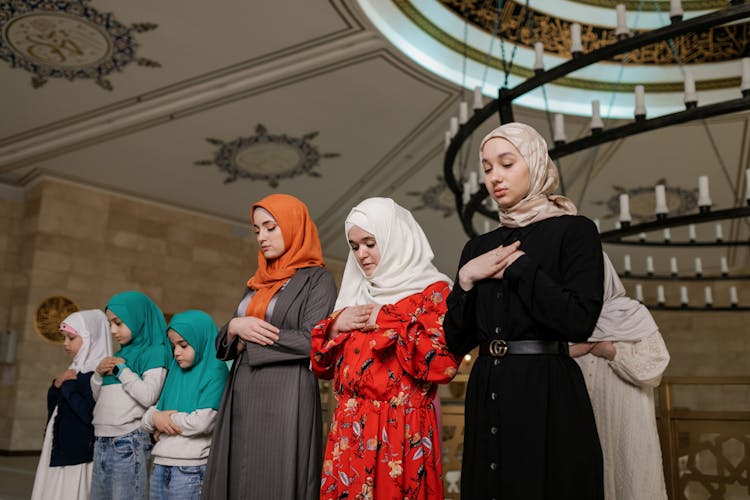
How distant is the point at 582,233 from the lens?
1619 millimetres

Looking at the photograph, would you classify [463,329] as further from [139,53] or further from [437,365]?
[139,53]

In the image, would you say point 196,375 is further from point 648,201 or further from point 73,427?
point 648,201

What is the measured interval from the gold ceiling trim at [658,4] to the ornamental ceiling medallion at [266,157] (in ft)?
12.3

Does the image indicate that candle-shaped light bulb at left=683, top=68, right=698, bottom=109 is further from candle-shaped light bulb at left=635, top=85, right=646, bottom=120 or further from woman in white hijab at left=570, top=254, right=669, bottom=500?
woman in white hijab at left=570, top=254, right=669, bottom=500

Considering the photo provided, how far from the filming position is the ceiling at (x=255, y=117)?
6188 mm

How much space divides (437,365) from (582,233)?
625 mm

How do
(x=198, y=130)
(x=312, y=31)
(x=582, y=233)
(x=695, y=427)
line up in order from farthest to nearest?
(x=198, y=130) → (x=312, y=31) → (x=695, y=427) → (x=582, y=233)

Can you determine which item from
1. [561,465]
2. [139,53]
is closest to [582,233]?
[561,465]

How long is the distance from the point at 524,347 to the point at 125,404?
2.19m

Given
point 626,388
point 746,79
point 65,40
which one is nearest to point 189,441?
point 626,388

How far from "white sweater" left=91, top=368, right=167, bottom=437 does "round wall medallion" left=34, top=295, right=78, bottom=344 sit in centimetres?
575

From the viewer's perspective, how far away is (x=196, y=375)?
2854mm

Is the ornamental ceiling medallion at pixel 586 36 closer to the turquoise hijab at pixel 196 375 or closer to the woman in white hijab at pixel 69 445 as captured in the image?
the turquoise hijab at pixel 196 375

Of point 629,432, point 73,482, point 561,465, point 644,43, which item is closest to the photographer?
point 561,465
